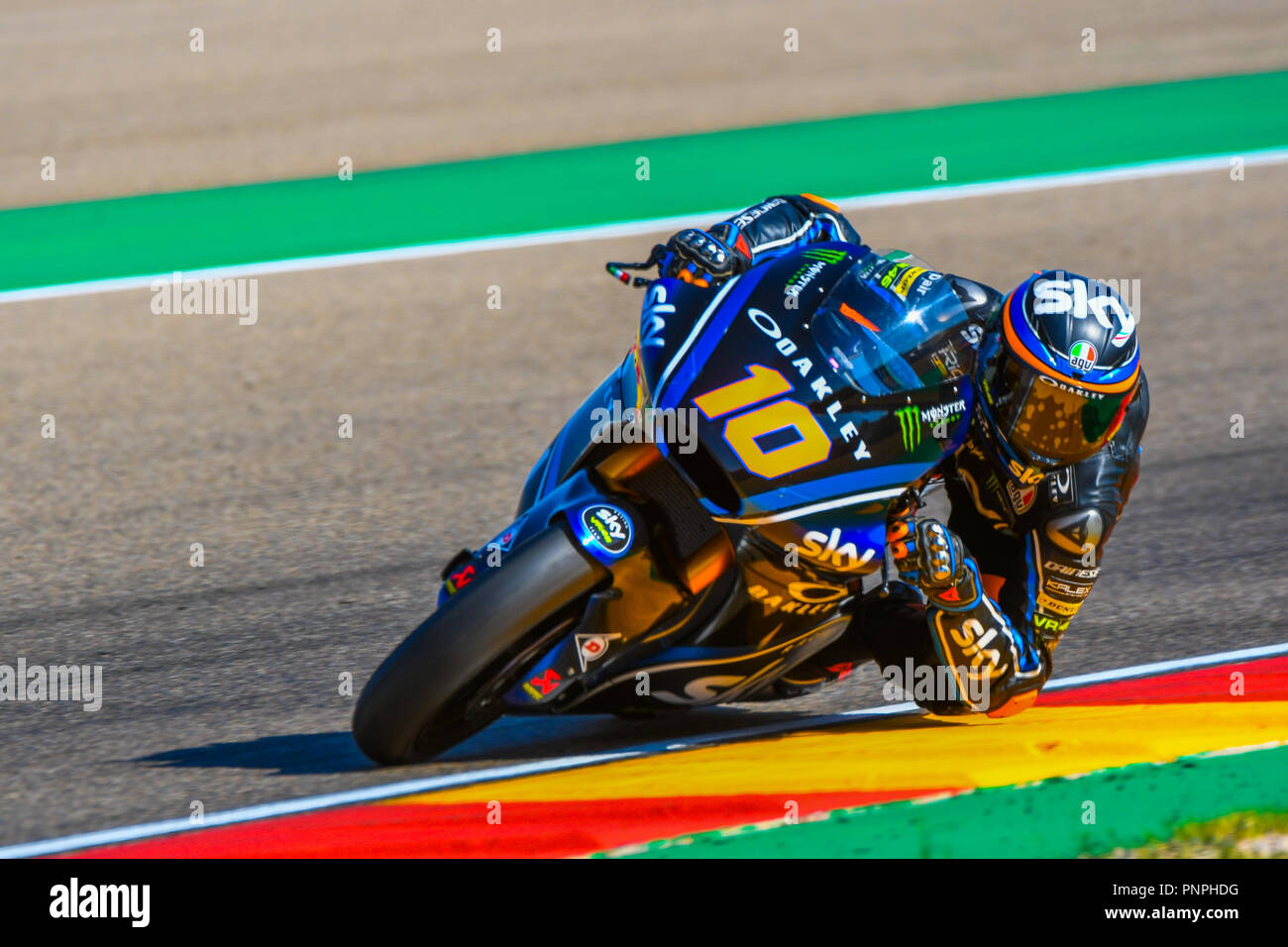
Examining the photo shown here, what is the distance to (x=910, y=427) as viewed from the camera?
13.2 feet

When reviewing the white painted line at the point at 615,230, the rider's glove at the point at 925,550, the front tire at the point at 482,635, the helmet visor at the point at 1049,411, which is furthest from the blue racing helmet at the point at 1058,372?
the white painted line at the point at 615,230

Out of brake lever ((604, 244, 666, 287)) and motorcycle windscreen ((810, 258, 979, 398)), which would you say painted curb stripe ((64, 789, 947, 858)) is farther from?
brake lever ((604, 244, 666, 287))

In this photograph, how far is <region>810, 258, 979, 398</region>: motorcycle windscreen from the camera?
4.02m

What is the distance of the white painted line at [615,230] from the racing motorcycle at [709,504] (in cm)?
600

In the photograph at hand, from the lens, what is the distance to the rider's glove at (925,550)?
4.18 m

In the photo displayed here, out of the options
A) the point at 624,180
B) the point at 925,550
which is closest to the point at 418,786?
the point at 925,550

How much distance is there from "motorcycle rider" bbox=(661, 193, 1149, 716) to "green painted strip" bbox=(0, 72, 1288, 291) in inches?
241

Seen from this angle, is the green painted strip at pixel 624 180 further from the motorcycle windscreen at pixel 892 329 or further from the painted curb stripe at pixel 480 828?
the motorcycle windscreen at pixel 892 329

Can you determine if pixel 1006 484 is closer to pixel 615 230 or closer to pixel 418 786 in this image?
pixel 418 786

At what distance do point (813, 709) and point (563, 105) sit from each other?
9.45 meters

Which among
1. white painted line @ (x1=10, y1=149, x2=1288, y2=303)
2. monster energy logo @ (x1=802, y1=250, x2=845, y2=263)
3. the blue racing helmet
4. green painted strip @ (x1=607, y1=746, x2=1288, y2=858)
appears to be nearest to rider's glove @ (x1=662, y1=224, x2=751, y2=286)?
monster energy logo @ (x1=802, y1=250, x2=845, y2=263)
